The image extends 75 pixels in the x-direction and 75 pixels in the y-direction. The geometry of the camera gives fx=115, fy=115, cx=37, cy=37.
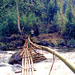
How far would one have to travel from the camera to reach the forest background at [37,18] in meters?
11.7

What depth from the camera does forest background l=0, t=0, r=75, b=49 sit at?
1171 centimetres

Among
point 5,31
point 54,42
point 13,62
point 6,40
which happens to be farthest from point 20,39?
point 13,62

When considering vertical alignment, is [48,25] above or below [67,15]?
below

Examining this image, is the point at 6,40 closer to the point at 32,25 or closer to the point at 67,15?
the point at 32,25

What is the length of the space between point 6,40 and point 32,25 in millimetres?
3363

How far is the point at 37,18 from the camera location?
1394cm

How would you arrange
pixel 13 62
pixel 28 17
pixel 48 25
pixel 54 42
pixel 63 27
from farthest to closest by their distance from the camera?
1. pixel 48 25
2. pixel 28 17
3. pixel 63 27
4. pixel 54 42
5. pixel 13 62

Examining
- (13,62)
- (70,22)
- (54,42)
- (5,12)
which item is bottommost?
(54,42)

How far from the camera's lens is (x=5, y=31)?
12672mm

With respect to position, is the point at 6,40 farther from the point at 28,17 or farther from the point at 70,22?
the point at 70,22

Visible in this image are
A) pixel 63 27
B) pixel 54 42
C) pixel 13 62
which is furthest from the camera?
pixel 63 27

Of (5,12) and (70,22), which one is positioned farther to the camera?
(5,12)

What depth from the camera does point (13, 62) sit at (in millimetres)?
4688

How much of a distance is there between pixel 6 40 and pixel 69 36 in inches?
251
